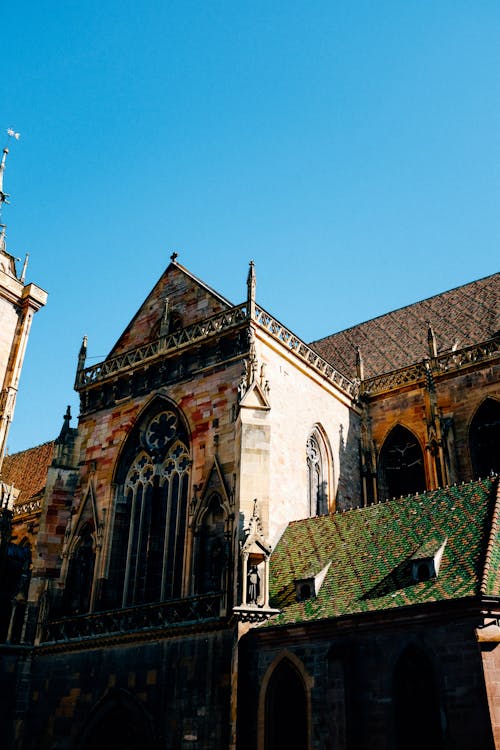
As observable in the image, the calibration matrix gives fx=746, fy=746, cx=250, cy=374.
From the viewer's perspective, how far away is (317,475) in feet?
64.9

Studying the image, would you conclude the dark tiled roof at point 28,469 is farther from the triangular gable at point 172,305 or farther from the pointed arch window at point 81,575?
the pointed arch window at point 81,575

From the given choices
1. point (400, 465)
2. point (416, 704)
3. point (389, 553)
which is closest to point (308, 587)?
point (389, 553)

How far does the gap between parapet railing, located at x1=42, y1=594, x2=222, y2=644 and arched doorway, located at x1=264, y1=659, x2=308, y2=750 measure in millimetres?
1979

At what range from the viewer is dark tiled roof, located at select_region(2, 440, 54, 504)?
29.2 meters

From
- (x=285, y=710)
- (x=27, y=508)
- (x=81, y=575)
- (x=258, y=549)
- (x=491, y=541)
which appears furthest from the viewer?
(x=27, y=508)

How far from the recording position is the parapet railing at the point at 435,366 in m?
21.0

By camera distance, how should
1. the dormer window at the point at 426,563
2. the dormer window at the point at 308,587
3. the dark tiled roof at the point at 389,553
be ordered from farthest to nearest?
the dormer window at the point at 308,587, the dormer window at the point at 426,563, the dark tiled roof at the point at 389,553

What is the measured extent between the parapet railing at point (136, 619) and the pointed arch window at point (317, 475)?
421 cm

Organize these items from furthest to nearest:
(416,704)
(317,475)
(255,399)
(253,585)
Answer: (317,475) < (255,399) < (253,585) < (416,704)

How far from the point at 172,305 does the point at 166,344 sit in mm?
1714

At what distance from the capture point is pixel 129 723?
15844 millimetres

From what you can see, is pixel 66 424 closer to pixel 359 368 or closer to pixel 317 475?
pixel 317 475

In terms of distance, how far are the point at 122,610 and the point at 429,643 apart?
765cm

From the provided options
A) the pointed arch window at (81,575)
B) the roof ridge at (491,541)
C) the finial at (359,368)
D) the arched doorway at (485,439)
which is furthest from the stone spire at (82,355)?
the roof ridge at (491,541)
